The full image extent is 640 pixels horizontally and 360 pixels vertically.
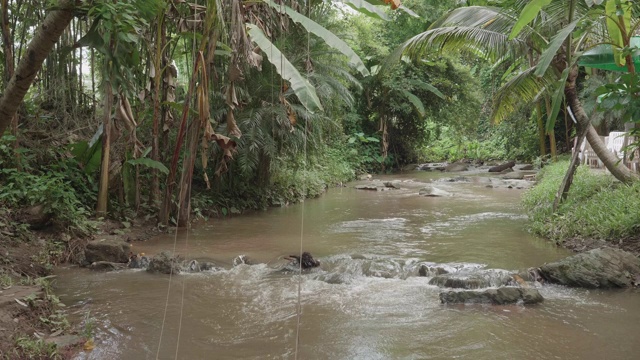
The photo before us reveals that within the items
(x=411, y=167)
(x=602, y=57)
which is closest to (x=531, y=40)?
(x=602, y=57)

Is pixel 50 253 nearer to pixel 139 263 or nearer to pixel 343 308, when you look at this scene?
pixel 139 263

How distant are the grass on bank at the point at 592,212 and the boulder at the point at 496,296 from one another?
2.40m

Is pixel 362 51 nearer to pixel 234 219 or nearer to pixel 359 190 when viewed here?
pixel 359 190

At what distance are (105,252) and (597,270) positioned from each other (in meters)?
5.72

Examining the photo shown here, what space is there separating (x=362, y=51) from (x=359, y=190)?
6903 mm

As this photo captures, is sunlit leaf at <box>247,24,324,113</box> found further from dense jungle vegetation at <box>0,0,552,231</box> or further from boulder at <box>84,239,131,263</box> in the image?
boulder at <box>84,239,131,263</box>

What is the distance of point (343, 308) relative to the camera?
5.14 meters

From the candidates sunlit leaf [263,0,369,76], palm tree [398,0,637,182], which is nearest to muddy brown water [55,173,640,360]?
sunlit leaf [263,0,369,76]

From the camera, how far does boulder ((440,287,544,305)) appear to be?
17.0 feet

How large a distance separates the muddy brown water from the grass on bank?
366 millimetres

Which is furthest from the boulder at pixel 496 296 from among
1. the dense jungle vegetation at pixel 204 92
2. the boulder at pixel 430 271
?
the dense jungle vegetation at pixel 204 92

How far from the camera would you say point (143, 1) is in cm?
352

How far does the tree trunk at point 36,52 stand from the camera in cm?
252

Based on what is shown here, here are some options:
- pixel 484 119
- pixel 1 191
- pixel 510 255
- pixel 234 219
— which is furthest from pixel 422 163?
pixel 1 191
